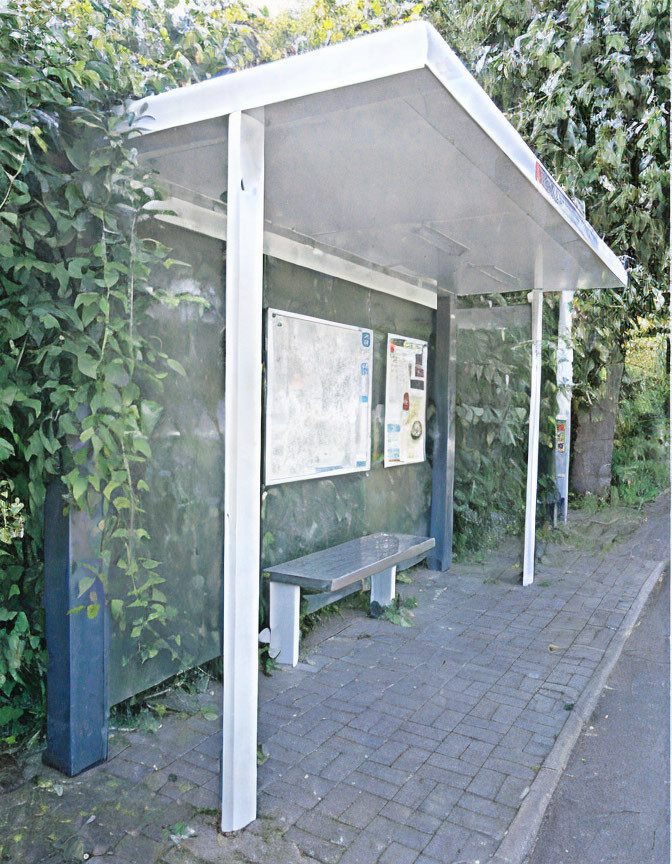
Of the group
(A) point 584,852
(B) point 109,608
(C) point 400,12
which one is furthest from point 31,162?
(C) point 400,12

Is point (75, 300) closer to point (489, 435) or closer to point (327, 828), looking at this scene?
point (327, 828)

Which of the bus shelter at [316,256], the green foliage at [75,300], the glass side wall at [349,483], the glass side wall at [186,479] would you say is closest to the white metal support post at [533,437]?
the bus shelter at [316,256]

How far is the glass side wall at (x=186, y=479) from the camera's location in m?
3.17

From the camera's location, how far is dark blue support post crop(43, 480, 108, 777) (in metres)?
2.65

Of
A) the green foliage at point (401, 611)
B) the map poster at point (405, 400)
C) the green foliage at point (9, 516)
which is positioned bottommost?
the green foliage at point (401, 611)

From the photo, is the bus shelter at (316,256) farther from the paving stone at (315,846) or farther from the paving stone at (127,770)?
the paving stone at (127,770)

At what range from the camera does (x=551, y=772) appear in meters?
2.89

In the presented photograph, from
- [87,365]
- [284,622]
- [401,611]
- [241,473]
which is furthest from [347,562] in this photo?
[87,365]

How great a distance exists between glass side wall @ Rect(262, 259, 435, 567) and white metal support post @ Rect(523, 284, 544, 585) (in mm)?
890

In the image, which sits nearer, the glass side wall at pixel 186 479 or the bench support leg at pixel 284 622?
the glass side wall at pixel 186 479

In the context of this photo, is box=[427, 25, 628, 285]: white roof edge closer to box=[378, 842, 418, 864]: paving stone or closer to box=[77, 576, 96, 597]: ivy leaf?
box=[77, 576, 96, 597]: ivy leaf

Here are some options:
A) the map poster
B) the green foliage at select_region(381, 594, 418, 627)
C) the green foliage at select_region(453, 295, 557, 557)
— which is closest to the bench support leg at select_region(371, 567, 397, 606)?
the green foliage at select_region(381, 594, 418, 627)

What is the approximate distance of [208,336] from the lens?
11.4 feet

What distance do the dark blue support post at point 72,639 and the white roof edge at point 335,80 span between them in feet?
4.88
